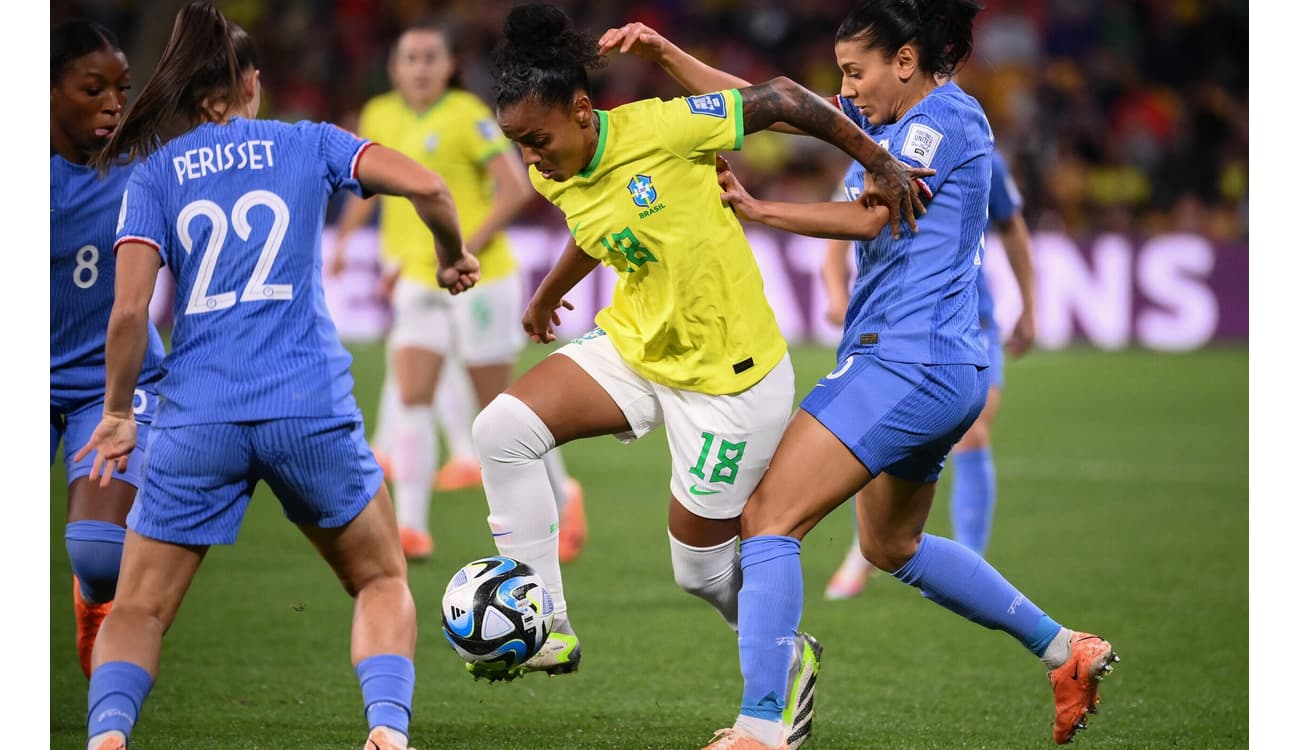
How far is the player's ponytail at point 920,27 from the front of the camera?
12.5 feet

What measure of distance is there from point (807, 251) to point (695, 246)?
10.6 m

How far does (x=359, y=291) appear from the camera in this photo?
14.4 meters

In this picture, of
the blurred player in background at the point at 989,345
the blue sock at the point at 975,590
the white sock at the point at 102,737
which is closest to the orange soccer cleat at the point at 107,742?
the white sock at the point at 102,737

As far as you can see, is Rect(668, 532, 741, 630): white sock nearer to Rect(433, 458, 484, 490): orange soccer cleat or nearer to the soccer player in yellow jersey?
the soccer player in yellow jersey

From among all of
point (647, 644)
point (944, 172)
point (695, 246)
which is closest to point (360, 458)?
point (695, 246)

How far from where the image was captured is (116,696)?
3.39 metres

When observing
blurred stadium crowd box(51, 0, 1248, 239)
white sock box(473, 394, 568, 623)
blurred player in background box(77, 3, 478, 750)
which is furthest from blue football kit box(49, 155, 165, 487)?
blurred stadium crowd box(51, 0, 1248, 239)

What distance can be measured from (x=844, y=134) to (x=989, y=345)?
224 cm

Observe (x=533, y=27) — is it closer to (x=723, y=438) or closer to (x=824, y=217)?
(x=824, y=217)

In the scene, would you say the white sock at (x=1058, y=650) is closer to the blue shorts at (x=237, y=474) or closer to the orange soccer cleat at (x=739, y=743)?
the orange soccer cleat at (x=739, y=743)

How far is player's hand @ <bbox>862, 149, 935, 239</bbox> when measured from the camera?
3.67 meters

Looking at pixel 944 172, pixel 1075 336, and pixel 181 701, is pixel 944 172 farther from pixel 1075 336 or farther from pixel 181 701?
pixel 1075 336

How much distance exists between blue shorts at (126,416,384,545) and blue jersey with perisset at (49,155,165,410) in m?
0.75

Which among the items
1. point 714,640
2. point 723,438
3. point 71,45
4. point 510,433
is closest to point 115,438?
point 510,433
